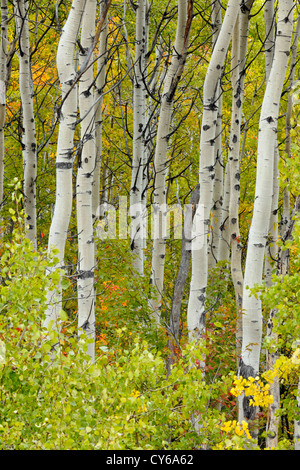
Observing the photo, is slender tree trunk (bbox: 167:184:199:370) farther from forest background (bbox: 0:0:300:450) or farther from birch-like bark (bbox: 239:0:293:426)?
birch-like bark (bbox: 239:0:293:426)

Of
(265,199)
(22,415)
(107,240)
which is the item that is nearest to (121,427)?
(22,415)

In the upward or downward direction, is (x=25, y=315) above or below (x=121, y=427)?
above

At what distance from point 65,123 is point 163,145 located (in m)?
3.21

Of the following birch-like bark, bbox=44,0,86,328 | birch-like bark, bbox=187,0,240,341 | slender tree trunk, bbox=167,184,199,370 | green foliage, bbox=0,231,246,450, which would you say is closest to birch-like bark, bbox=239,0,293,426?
birch-like bark, bbox=187,0,240,341

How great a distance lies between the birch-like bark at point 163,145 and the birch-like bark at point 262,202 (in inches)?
64.3

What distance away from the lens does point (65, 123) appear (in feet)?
16.0

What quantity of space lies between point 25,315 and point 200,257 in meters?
2.70

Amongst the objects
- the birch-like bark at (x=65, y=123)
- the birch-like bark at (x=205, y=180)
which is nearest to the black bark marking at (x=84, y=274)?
the birch-like bark at (x=65, y=123)

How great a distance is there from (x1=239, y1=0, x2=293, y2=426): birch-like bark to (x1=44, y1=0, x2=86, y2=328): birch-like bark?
1.81 meters

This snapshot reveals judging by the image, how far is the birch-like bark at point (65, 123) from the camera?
15.6ft

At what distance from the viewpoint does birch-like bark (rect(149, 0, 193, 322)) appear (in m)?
7.07

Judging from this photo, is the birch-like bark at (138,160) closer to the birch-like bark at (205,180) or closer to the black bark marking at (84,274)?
the birch-like bark at (205,180)

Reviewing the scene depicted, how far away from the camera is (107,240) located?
9.49 m
